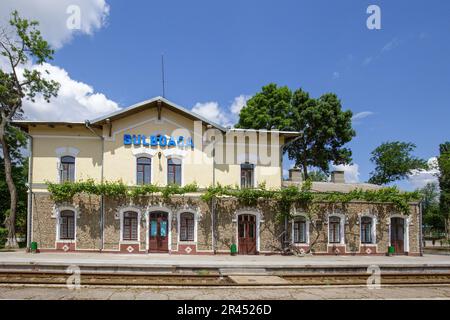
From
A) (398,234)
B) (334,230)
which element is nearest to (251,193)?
(334,230)

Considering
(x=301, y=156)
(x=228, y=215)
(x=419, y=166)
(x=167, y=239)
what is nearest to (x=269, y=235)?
(x=228, y=215)

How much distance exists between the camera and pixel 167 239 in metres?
19.3

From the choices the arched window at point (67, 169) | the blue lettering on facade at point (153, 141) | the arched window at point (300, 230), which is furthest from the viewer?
the arched window at point (300, 230)

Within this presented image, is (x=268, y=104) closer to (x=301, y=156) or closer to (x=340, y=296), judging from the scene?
(x=301, y=156)

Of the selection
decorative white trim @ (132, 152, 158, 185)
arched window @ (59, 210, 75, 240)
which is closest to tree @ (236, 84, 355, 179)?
decorative white trim @ (132, 152, 158, 185)

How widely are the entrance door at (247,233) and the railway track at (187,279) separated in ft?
24.8

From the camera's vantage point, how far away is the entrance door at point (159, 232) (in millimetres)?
19188

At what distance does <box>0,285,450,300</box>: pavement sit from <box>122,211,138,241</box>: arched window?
9123mm

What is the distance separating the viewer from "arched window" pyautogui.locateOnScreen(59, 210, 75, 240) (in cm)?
1908

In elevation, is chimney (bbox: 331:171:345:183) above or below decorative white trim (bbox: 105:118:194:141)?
below

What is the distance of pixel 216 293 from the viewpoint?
31.4 feet

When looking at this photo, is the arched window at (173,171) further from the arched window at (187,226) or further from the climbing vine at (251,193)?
the arched window at (187,226)

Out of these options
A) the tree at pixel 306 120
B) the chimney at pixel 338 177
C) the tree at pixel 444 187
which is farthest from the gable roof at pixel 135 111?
the tree at pixel 444 187

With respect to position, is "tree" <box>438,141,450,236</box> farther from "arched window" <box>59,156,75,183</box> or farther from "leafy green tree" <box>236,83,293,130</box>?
"arched window" <box>59,156,75,183</box>
